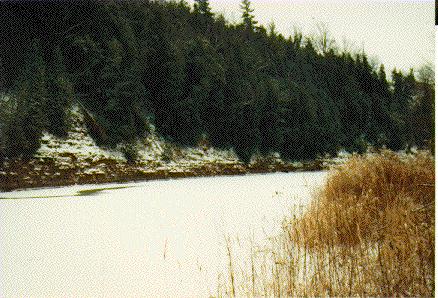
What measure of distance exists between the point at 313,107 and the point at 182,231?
22.6 metres

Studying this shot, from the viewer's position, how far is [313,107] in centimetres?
2552

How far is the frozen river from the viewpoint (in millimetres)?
3494

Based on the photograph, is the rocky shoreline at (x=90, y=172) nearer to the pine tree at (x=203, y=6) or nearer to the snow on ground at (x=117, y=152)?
the snow on ground at (x=117, y=152)

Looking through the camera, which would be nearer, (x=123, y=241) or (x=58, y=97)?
(x=123, y=241)

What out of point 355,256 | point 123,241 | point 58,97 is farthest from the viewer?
point 58,97

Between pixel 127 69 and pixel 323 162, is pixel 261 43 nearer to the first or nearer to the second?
pixel 323 162

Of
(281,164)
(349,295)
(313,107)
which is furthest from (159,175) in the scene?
(313,107)

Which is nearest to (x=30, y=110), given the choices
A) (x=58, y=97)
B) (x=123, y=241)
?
(x=58, y=97)

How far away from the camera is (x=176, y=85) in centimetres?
1795

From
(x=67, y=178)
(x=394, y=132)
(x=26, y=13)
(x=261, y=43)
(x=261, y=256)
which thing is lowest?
(x=261, y=256)

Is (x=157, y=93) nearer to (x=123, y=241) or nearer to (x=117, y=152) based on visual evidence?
(x=117, y=152)

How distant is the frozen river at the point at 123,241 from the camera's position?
3.49 metres

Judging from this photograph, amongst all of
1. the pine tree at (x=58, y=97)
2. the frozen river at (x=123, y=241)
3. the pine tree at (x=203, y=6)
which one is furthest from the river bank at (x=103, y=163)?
the pine tree at (x=203, y=6)

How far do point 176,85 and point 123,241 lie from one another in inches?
554
